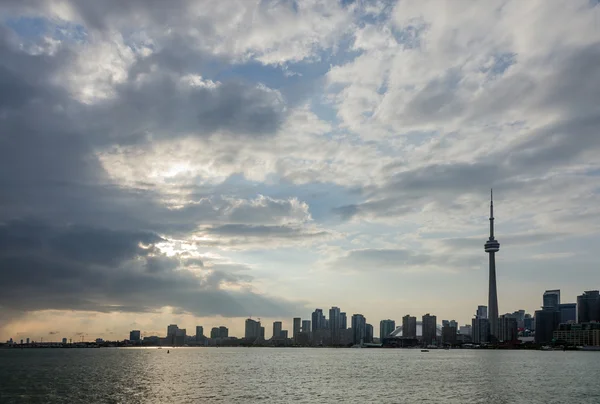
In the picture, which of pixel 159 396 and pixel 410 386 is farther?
pixel 410 386

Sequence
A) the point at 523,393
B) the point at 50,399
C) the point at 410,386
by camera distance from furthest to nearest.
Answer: the point at 410,386
the point at 523,393
the point at 50,399

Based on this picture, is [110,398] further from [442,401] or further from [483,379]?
[483,379]

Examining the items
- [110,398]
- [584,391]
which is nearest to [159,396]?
[110,398]

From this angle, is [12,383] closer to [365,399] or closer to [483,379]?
[365,399]

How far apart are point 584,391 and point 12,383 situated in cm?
13810

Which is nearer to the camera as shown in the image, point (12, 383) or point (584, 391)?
point (584, 391)

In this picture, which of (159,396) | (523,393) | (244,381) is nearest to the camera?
(159,396)

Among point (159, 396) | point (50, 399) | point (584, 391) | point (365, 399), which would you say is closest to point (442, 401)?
point (365, 399)

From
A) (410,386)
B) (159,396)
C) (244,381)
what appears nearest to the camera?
(159,396)

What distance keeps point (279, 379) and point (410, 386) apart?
40056mm

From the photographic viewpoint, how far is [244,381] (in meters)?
156

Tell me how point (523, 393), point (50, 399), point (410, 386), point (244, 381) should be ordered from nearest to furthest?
point (50, 399), point (523, 393), point (410, 386), point (244, 381)

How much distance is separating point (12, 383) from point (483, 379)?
12734 centimetres

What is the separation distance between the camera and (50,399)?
10606 cm
